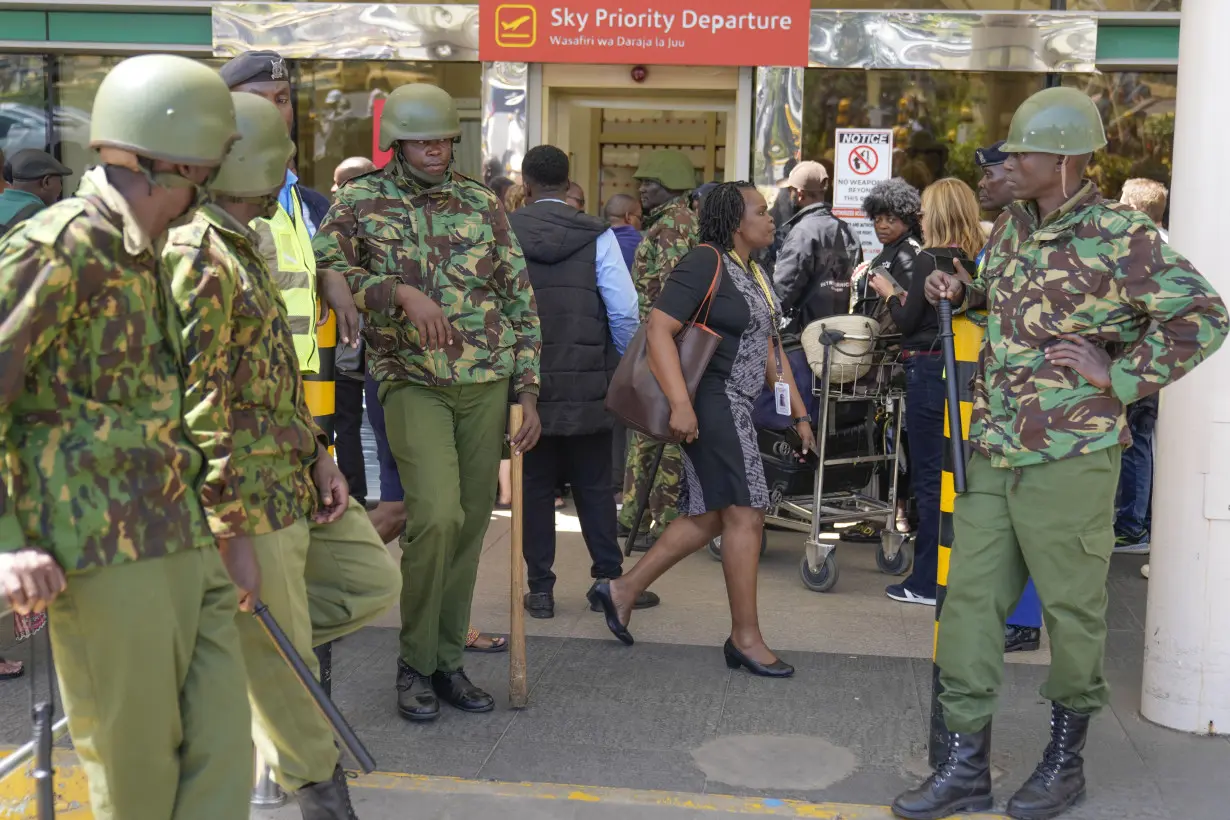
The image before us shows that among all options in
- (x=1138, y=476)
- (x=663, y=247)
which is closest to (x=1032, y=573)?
(x=663, y=247)

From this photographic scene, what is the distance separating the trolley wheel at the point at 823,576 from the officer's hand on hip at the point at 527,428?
7.64 feet

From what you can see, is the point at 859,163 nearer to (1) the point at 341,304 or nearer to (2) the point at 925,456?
(2) the point at 925,456

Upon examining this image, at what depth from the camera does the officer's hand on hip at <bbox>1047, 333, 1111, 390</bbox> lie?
390 centimetres

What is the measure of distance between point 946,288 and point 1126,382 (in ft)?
2.19

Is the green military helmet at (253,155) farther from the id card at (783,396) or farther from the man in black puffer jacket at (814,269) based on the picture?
the man in black puffer jacket at (814,269)

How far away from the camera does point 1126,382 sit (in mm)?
3873

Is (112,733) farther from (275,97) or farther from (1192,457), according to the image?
(1192,457)

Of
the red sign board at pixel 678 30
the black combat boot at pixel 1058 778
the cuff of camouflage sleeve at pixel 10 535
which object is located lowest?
the black combat boot at pixel 1058 778

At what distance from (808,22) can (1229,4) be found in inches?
203

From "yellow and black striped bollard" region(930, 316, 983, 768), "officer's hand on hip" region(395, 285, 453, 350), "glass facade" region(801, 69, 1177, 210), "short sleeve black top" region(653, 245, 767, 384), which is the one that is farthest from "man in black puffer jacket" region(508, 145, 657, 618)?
"glass facade" region(801, 69, 1177, 210)

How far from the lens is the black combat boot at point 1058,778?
159 inches

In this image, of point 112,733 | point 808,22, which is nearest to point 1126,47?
point 808,22

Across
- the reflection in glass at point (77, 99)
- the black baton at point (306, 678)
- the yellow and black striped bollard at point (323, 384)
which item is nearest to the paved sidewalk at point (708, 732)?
the black baton at point (306, 678)

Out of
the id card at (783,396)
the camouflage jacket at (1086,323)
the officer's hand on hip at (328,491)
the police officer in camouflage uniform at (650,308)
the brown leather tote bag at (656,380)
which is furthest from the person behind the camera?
the police officer in camouflage uniform at (650,308)
